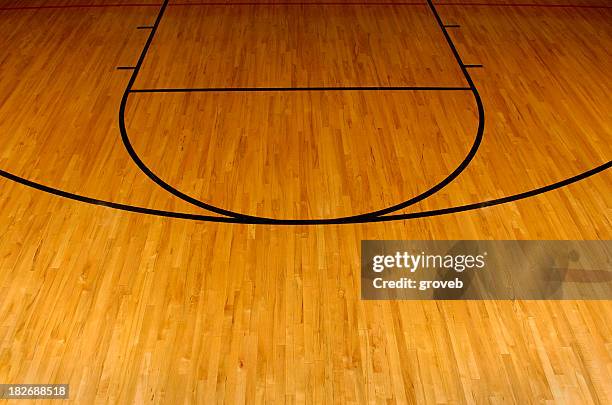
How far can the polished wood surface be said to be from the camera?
3178 mm

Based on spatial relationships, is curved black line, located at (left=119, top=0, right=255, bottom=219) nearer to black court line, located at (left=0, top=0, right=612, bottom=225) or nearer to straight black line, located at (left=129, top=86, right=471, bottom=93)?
black court line, located at (left=0, top=0, right=612, bottom=225)

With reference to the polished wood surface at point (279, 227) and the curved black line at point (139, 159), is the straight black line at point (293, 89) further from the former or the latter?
the curved black line at point (139, 159)

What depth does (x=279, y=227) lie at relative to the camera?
4023 mm

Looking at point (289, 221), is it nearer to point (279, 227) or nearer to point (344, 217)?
point (279, 227)

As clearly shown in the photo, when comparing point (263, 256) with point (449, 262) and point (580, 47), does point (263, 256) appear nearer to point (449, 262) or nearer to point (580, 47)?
point (449, 262)

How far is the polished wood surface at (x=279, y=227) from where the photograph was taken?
318 cm

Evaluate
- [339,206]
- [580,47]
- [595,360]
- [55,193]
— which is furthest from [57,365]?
[580,47]

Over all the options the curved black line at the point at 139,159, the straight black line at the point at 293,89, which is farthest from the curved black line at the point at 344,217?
the straight black line at the point at 293,89

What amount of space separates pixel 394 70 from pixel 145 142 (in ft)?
6.51

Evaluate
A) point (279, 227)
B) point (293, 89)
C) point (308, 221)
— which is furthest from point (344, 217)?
point (293, 89)

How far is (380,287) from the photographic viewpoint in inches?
142

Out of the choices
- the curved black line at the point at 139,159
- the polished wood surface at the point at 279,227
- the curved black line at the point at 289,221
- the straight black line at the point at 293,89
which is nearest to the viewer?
the polished wood surface at the point at 279,227

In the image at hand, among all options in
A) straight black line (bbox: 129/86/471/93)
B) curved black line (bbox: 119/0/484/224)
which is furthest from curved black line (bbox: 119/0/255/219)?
straight black line (bbox: 129/86/471/93)

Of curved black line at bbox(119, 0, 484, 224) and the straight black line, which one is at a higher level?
curved black line at bbox(119, 0, 484, 224)
